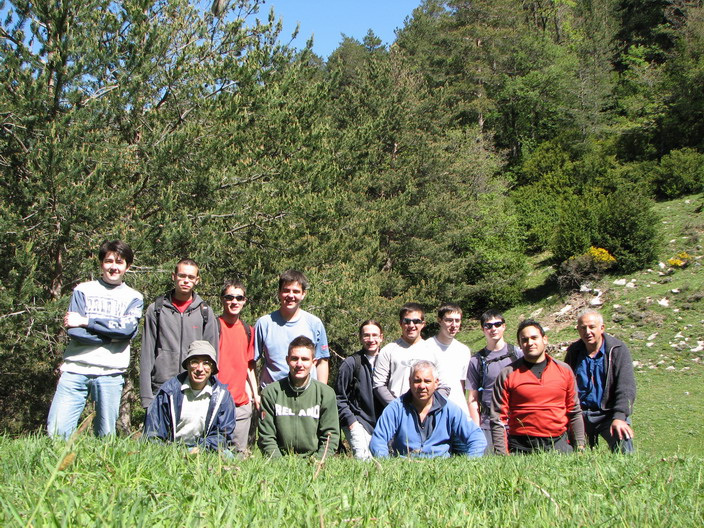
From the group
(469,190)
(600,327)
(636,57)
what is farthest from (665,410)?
(636,57)

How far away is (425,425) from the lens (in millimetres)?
4348

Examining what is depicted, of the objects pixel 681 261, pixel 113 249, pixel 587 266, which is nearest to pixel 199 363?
pixel 113 249

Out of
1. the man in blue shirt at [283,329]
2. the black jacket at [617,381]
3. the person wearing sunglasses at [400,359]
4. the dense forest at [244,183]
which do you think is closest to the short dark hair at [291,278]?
the man in blue shirt at [283,329]

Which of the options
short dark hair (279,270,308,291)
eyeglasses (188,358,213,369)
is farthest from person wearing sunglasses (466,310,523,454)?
eyeglasses (188,358,213,369)

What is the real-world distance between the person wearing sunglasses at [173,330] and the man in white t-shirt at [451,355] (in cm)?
214

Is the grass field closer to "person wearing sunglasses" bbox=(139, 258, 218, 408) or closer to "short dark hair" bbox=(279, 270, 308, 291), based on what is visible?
"person wearing sunglasses" bbox=(139, 258, 218, 408)

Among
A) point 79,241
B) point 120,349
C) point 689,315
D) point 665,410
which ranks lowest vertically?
point 665,410

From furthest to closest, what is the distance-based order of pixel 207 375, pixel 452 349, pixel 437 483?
pixel 452 349 → pixel 207 375 → pixel 437 483

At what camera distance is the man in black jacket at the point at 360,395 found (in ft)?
17.4

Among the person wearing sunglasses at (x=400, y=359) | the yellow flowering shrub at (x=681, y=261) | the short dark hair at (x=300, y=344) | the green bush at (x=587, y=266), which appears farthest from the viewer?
the green bush at (x=587, y=266)

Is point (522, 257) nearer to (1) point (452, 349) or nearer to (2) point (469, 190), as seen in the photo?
(2) point (469, 190)

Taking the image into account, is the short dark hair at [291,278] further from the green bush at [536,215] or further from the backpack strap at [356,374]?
the green bush at [536,215]

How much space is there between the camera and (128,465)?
2.28 metres

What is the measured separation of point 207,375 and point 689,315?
18.5m
